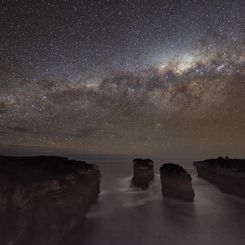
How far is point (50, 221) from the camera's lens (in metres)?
18.6

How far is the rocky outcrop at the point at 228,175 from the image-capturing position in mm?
39966

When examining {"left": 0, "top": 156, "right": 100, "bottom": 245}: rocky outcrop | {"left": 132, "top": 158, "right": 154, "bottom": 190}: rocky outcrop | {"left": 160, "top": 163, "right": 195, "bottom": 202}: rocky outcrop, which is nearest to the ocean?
{"left": 160, "top": 163, "right": 195, "bottom": 202}: rocky outcrop

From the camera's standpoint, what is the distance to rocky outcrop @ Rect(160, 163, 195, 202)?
122ft

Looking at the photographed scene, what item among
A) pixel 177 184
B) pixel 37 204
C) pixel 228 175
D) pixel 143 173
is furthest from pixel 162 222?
pixel 143 173

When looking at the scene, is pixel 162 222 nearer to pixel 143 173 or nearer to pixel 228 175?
pixel 228 175

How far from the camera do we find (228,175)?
43.9m

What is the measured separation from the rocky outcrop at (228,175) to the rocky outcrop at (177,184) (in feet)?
32.4

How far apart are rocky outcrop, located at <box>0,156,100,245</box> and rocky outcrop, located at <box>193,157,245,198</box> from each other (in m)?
31.1

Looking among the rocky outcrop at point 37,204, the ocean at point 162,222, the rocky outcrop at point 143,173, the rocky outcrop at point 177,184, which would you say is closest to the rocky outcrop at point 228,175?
the ocean at point 162,222

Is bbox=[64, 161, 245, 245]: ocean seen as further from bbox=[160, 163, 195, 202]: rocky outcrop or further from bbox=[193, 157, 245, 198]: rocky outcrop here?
bbox=[193, 157, 245, 198]: rocky outcrop

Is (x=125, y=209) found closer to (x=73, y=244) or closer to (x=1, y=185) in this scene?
(x=73, y=244)

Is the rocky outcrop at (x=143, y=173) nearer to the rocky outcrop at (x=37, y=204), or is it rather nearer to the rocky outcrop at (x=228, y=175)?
the rocky outcrop at (x=228, y=175)

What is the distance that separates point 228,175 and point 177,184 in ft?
43.6

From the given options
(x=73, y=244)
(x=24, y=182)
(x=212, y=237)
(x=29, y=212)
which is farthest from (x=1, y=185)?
(x=212, y=237)
